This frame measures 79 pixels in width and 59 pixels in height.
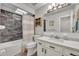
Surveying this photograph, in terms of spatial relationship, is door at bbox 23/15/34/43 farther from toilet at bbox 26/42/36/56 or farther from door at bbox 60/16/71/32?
door at bbox 60/16/71/32

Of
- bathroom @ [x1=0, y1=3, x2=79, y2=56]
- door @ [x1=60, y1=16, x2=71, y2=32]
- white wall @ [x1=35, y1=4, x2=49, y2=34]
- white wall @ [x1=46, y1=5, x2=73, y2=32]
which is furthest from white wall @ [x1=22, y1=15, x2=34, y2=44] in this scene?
door @ [x1=60, y1=16, x2=71, y2=32]

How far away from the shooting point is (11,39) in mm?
1376

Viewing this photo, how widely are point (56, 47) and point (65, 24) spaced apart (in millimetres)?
431

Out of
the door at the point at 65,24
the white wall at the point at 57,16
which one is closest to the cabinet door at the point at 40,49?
the white wall at the point at 57,16

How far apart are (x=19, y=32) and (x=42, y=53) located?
571mm

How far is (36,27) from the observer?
1.41 metres

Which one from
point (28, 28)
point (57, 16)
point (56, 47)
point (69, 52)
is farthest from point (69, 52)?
point (28, 28)

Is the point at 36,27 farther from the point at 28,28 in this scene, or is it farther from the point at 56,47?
the point at 56,47

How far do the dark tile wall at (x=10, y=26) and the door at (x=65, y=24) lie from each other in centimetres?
76

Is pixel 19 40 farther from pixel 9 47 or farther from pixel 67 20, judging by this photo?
pixel 67 20

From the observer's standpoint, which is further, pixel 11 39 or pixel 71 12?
pixel 11 39

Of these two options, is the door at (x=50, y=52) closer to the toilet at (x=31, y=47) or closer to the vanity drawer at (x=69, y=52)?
the vanity drawer at (x=69, y=52)

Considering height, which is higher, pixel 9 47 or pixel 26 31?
pixel 26 31

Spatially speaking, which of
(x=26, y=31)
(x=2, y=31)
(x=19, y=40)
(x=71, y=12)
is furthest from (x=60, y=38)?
(x=2, y=31)
